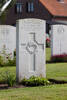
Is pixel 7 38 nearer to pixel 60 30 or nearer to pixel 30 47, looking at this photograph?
pixel 60 30

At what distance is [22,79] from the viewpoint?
11.7 m

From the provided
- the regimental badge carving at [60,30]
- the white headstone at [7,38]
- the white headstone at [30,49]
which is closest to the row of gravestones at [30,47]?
the white headstone at [30,49]

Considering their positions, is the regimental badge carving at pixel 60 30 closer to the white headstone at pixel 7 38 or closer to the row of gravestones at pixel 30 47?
the white headstone at pixel 7 38

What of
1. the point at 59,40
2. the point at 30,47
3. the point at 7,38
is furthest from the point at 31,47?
the point at 59,40

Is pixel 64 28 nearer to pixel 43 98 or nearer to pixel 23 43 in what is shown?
pixel 23 43

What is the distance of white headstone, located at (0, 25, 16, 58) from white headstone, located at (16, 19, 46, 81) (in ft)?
19.3

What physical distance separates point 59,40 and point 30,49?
24.7 feet

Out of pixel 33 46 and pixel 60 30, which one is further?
pixel 60 30

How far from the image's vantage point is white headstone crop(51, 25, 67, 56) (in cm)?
1891

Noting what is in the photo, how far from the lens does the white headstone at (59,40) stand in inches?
744

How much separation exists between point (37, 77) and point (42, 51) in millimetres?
773

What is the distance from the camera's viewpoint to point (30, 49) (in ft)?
38.9

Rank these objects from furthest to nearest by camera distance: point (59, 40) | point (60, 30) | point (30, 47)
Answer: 1. point (59, 40)
2. point (60, 30)
3. point (30, 47)

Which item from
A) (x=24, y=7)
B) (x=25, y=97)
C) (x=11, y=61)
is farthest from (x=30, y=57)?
(x=24, y=7)
